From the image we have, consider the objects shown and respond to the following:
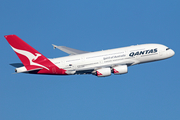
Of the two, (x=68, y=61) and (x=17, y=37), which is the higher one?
(x=17, y=37)

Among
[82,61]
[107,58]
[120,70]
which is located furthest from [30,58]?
[120,70]

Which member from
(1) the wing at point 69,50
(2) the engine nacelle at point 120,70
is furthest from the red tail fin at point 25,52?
(2) the engine nacelle at point 120,70

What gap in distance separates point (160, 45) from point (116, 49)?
38.9ft

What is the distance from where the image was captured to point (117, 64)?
3410 inches

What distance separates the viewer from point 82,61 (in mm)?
86312

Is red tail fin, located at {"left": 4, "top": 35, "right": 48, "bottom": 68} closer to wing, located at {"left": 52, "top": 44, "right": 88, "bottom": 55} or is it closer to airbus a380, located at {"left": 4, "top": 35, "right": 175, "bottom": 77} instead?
airbus a380, located at {"left": 4, "top": 35, "right": 175, "bottom": 77}

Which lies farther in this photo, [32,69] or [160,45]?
[160,45]

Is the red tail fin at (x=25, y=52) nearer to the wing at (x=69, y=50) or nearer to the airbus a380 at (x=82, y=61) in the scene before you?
the airbus a380 at (x=82, y=61)

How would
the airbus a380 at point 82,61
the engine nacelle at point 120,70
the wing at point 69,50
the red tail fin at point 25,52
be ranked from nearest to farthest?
1. the red tail fin at point 25,52
2. the airbus a380 at point 82,61
3. the engine nacelle at point 120,70
4. the wing at point 69,50

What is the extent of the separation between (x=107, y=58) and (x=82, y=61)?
6.16m

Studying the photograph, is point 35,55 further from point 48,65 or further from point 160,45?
point 160,45

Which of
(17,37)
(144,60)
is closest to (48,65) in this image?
(17,37)

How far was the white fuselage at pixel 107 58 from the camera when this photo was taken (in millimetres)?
86188

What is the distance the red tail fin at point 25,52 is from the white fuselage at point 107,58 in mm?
3911
